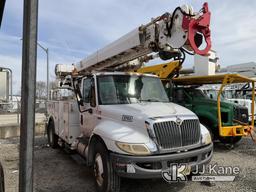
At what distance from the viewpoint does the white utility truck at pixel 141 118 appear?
402cm

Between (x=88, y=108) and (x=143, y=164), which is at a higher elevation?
(x=88, y=108)

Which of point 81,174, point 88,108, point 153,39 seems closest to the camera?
point 153,39

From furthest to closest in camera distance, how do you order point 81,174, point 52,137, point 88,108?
point 52,137, point 81,174, point 88,108

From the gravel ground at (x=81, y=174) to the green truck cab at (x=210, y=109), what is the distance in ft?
2.59

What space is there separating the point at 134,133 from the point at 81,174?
7.19 ft

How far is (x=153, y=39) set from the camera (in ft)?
16.4

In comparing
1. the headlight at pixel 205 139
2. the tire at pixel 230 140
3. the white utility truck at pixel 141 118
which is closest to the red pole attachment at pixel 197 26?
the white utility truck at pixel 141 118

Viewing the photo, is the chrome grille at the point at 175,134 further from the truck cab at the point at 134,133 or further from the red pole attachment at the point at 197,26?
the red pole attachment at the point at 197,26

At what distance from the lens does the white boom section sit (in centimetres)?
433

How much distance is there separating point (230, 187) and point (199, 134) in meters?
1.25

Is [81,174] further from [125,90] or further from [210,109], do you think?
[210,109]

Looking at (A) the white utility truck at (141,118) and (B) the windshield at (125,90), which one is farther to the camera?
(B) the windshield at (125,90)

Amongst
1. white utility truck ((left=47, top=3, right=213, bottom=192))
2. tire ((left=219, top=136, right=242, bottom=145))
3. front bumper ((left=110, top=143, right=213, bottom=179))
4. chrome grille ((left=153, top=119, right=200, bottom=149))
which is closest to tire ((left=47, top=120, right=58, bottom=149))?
white utility truck ((left=47, top=3, right=213, bottom=192))

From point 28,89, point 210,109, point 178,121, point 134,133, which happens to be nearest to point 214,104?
point 210,109
